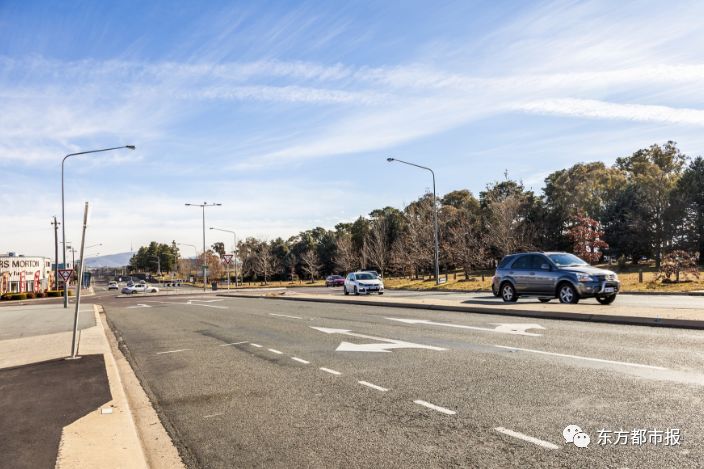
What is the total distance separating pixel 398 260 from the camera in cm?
5547

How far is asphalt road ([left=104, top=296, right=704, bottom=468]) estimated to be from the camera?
435 centimetres

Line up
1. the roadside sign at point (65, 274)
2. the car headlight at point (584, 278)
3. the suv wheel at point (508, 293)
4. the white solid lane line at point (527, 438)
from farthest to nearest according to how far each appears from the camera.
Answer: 1. the roadside sign at point (65, 274)
2. the suv wheel at point (508, 293)
3. the car headlight at point (584, 278)
4. the white solid lane line at point (527, 438)

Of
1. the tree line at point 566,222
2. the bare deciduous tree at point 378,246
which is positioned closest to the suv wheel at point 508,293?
the tree line at point 566,222

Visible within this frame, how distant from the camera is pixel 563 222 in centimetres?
6150

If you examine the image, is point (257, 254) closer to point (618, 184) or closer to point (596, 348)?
point (618, 184)

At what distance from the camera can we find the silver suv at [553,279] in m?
15.9

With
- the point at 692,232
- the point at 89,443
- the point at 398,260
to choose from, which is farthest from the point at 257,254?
the point at 89,443

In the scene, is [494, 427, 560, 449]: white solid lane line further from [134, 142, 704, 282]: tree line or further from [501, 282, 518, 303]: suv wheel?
[134, 142, 704, 282]: tree line

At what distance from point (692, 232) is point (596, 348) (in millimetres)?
53907

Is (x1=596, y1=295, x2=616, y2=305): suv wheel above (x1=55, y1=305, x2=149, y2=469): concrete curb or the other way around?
above

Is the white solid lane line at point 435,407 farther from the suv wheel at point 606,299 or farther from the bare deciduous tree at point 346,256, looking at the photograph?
the bare deciduous tree at point 346,256

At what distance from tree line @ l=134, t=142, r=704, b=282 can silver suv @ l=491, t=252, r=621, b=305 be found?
20.3m

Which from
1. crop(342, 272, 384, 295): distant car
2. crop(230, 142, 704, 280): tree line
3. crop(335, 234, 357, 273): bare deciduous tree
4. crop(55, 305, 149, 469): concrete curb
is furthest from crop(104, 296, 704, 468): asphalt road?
crop(335, 234, 357, 273): bare deciduous tree

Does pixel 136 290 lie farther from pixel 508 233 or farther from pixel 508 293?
pixel 508 293
